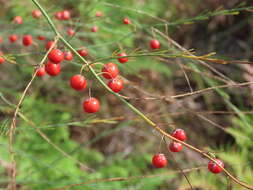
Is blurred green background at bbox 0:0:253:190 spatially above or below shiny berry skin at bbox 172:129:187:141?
below

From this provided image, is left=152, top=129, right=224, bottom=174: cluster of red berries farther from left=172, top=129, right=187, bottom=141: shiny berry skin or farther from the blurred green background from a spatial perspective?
the blurred green background

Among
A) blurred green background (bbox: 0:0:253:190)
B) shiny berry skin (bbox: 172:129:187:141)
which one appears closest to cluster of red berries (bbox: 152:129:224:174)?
shiny berry skin (bbox: 172:129:187:141)

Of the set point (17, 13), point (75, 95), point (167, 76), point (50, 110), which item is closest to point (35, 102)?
point (50, 110)

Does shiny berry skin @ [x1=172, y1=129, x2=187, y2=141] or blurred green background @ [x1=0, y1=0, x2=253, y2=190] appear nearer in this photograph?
shiny berry skin @ [x1=172, y1=129, x2=187, y2=141]

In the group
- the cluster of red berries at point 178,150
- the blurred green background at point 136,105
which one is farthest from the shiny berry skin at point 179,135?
the blurred green background at point 136,105

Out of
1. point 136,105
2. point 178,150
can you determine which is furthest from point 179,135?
point 136,105

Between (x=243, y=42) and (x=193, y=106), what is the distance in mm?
1130

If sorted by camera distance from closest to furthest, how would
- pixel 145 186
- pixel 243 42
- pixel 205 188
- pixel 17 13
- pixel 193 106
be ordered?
1. pixel 145 186
2. pixel 205 188
3. pixel 17 13
4. pixel 193 106
5. pixel 243 42

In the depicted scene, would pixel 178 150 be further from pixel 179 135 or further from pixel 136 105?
pixel 136 105

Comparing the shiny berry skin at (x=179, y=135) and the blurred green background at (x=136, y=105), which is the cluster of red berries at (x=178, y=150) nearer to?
the shiny berry skin at (x=179, y=135)

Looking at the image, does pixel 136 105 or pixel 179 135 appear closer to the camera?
pixel 179 135

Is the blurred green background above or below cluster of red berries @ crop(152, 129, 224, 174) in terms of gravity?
below

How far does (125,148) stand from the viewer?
12.0 feet

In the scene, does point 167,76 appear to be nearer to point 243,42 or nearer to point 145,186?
point 243,42
